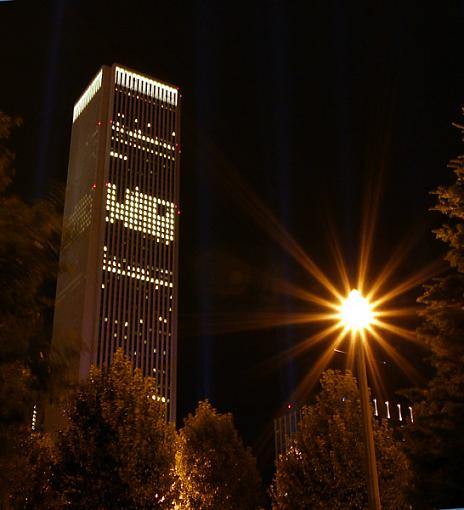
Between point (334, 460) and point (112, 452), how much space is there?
10114 millimetres

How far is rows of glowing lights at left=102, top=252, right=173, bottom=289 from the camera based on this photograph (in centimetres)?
14025

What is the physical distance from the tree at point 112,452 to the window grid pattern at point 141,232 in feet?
350

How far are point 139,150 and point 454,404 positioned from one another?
446 ft

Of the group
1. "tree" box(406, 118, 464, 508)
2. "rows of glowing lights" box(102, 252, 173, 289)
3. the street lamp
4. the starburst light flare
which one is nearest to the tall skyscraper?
"rows of glowing lights" box(102, 252, 173, 289)

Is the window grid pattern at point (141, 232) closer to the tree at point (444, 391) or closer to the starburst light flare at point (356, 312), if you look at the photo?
the tree at point (444, 391)

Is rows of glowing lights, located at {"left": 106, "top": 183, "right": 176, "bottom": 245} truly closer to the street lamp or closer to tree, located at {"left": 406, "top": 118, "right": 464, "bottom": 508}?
tree, located at {"left": 406, "top": 118, "right": 464, "bottom": 508}

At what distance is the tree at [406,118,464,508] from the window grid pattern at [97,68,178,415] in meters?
117

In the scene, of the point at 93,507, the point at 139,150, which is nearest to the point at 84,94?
the point at 139,150

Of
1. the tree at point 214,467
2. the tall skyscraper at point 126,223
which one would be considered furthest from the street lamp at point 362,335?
the tall skyscraper at point 126,223

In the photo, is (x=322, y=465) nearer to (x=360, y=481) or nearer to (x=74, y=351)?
(x=360, y=481)

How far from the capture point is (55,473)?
29.0 meters

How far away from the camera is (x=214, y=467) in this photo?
138ft

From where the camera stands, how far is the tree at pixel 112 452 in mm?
28312

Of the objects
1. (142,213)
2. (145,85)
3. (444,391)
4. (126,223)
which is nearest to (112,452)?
(444,391)
